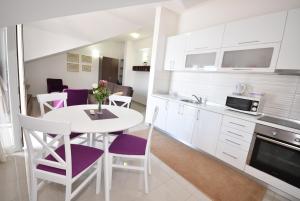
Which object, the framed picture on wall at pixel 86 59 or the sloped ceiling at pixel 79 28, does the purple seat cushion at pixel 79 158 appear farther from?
the framed picture on wall at pixel 86 59

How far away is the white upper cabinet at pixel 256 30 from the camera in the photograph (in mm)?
1815

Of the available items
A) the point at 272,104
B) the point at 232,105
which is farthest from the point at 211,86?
the point at 272,104

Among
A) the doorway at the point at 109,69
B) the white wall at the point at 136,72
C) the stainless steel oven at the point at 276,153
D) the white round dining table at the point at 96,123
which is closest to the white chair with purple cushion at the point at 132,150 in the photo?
the white round dining table at the point at 96,123

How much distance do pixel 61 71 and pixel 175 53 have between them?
4.85 meters

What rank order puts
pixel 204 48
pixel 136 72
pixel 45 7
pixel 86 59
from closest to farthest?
1. pixel 45 7
2. pixel 204 48
3. pixel 86 59
4. pixel 136 72

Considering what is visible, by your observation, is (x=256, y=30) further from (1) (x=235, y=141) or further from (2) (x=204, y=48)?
(1) (x=235, y=141)

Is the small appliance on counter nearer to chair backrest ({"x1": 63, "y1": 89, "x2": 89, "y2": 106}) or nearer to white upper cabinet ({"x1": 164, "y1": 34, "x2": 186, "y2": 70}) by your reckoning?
white upper cabinet ({"x1": 164, "y1": 34, "x2": 186, "y2": 70})

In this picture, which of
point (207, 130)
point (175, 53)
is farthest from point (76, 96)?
point (207, 130)

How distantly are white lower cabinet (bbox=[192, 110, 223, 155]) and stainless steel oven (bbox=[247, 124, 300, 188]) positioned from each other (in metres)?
0.49

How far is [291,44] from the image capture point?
1727mm

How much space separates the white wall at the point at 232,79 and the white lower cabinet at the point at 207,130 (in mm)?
571

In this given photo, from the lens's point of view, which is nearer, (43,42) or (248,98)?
(248,98)

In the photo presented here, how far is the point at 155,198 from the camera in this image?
1.50 metres

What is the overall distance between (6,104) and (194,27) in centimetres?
353
